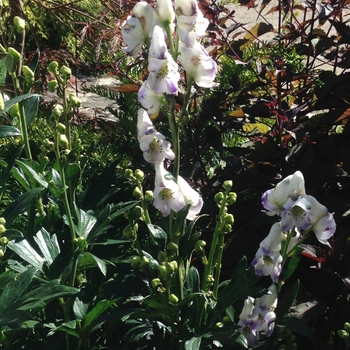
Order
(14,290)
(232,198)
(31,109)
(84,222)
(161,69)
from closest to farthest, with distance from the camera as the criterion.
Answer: (161,69)
(14,290)
(232,198)
(84,222)
(31,109)

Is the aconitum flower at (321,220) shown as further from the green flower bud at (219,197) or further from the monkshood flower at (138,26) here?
the monkshood flower at (138,26)

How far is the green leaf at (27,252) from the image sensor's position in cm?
158

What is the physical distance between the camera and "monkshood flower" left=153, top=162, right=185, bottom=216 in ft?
4.69

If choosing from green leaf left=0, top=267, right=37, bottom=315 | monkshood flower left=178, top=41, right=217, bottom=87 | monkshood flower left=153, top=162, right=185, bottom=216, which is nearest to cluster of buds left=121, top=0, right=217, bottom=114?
monkshood flower left=178, top=41, right=217, bottom=87

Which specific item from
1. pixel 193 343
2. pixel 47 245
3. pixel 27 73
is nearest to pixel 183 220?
pixel 193 343

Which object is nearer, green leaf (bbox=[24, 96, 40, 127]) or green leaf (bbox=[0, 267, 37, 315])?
green leaf (bbox=[0, 267, 37, 315])

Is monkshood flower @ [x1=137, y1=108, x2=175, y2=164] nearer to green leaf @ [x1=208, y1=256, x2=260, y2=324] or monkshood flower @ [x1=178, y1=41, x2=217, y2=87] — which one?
monkshood flower @ [x1=178, y1=41, x2=217, y2=87]

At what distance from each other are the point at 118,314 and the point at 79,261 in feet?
0.58

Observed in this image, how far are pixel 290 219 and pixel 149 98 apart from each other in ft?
1.34

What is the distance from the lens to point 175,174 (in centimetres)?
148

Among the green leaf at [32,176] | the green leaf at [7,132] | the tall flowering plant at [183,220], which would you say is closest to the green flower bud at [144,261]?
the tall flowering plant at [183,220]

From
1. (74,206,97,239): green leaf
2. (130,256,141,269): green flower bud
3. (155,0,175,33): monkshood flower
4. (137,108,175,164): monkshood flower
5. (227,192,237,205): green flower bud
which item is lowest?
(74,206,97,239): green leaf

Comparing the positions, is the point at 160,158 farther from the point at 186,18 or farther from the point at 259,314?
the point at 259,314

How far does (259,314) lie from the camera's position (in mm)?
1562
